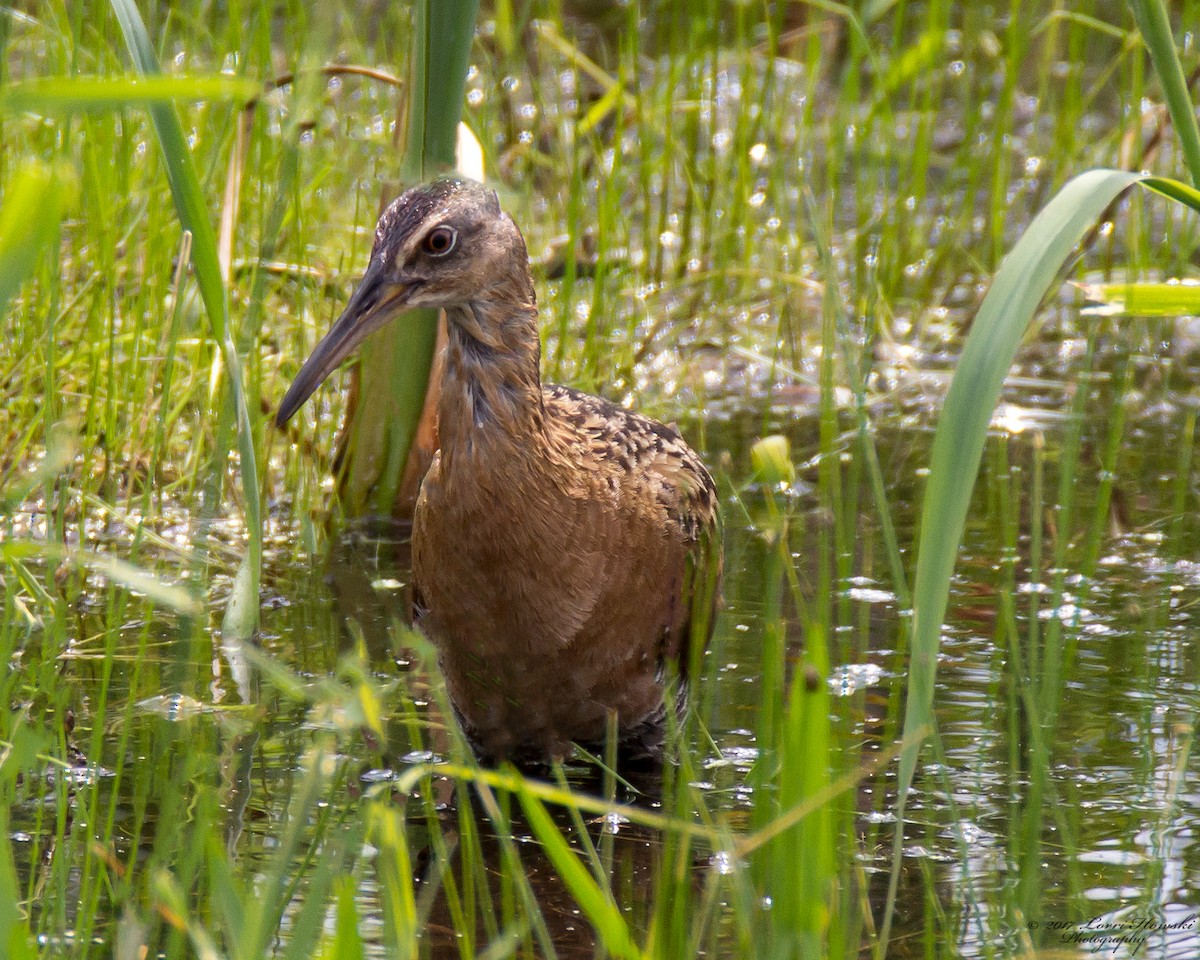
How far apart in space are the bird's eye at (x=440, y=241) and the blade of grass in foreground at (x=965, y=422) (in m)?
1.33

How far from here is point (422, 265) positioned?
11.2 feet

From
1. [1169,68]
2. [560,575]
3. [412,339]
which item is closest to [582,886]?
[1169,68]

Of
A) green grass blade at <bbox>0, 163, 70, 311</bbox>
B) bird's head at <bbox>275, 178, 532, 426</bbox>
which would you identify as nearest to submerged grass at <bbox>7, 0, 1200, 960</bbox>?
green grass blade at <bbox>0, 163, 70, 311</bbox>

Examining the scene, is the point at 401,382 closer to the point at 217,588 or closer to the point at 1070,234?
the point at 217,588

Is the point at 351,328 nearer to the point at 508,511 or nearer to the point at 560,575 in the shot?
the point at 508,511

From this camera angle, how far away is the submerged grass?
229cm

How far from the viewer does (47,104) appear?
165 cm

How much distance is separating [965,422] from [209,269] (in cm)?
124

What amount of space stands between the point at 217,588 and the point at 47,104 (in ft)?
9.92

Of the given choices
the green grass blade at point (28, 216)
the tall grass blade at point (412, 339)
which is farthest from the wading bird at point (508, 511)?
the green grass blade at point (28, 216)

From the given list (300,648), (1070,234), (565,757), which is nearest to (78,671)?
(300,648)

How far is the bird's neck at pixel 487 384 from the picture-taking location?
3.55 m

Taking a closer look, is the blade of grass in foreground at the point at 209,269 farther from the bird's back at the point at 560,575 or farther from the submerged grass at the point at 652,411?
the bird's back at the point at 560,575

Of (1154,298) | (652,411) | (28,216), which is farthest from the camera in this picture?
(652,411)
